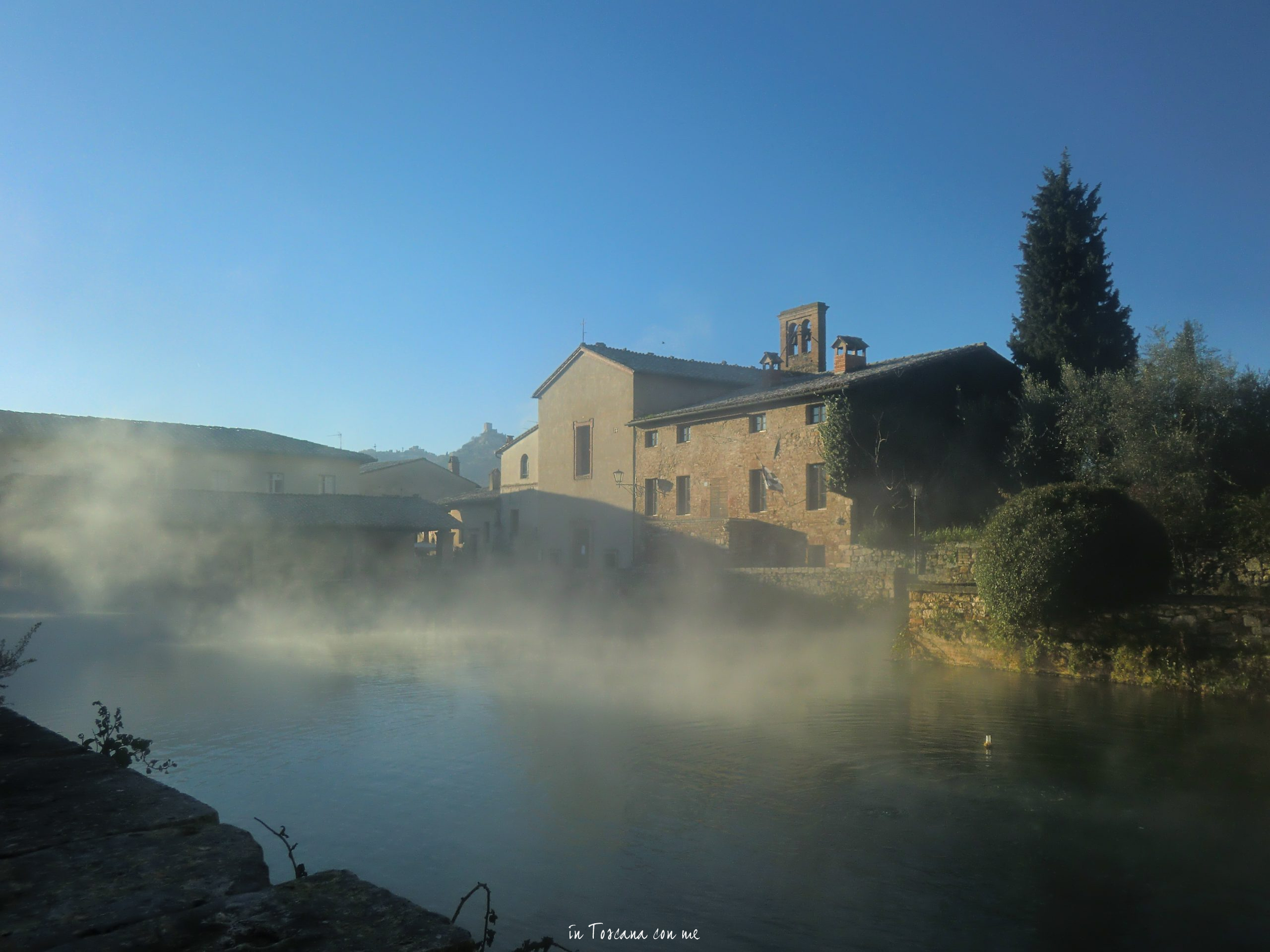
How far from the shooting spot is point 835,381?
979 inches

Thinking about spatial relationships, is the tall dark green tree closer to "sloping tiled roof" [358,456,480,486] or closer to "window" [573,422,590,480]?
"window" [573,422,590,480]

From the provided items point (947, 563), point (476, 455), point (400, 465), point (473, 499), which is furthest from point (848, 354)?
point (476, 455)

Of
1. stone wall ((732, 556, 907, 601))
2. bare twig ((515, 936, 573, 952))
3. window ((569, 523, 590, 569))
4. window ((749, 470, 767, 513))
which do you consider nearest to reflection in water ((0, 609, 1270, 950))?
bare twig ((515, 936, 573, 952))

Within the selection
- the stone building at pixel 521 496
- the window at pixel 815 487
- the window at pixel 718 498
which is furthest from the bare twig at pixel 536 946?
the stone building at pixel 521 496

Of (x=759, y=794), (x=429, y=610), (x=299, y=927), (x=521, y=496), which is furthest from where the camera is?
(x=521, y=496)

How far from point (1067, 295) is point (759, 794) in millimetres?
28328

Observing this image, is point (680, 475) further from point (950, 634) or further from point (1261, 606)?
point (1261, 606)

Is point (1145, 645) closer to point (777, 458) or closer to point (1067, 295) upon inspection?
point (777, 458)

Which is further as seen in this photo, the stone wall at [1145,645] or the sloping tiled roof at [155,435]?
the sloping tiled roof at [155,435]

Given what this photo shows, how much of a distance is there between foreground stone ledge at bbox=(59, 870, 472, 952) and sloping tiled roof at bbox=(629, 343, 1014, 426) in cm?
2289

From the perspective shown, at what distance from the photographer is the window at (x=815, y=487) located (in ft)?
83.6

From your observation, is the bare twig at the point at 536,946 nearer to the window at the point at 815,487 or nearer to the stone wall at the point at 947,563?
the stone wall at the point at 947,563

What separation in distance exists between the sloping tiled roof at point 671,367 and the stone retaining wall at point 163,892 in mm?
30670

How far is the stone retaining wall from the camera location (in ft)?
7.05
